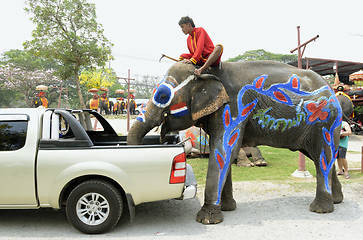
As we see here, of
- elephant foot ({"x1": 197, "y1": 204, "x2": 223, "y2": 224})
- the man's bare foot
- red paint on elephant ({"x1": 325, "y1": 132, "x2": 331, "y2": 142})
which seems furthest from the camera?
red paint on elephant ({"x1": 325, "y1": 132, "x2": 331, "y2": 142})

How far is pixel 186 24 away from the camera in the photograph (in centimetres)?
474

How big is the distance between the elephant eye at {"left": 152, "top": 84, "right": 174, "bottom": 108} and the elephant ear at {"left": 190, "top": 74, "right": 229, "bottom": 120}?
0.35 meters

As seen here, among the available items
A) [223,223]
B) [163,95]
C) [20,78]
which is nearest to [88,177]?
[163,95]

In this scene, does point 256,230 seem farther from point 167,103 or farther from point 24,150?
point 24,150

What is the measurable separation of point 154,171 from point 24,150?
68.1 inches

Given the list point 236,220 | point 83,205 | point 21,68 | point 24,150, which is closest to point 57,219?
point 83,205


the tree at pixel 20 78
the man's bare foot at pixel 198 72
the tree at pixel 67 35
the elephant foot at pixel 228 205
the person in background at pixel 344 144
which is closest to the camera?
the man's bare foot at pixel 198 72

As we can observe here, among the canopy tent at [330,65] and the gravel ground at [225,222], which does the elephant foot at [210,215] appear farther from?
the canopy tent at [330,65]

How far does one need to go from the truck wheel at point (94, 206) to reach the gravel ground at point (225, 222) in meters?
0.13

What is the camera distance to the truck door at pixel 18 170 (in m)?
3.78

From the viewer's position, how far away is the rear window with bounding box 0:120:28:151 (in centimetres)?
391

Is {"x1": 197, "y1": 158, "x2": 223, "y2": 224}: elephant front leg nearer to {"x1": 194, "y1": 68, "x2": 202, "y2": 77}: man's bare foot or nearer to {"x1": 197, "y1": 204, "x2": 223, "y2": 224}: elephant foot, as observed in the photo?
{"x1": 197, "y1": 204, "x2": 223, "y2": 224}: elephant foot

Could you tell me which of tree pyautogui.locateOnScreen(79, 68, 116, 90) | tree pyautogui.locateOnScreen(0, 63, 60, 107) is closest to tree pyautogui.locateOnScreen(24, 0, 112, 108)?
tree pyautogui.locateOnScreen(79, 68, 116, 90)

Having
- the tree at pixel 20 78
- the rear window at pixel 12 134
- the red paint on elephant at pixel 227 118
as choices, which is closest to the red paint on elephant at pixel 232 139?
the red paint on elephant at pixel 227 118
